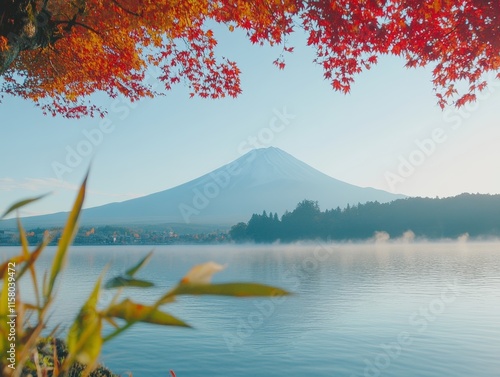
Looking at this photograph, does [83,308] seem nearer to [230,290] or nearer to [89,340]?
[89,340]

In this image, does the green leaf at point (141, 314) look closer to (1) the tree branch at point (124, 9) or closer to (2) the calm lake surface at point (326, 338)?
(2) the calm lake surface at point (326, 338)

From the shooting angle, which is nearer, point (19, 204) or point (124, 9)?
point (19, 204)

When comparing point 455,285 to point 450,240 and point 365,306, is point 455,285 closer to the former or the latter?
point 365,306

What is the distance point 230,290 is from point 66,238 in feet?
1.32

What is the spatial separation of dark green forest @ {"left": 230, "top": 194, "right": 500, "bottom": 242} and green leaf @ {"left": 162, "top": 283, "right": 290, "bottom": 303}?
327 ft

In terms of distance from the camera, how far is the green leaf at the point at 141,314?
0.91m

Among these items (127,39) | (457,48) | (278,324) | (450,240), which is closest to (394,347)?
(278,324)

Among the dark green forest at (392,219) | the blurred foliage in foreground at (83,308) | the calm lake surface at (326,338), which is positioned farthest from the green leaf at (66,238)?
the dark green forest at (392,219)

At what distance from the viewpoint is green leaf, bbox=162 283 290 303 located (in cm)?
82

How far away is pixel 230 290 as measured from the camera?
0.81 metres

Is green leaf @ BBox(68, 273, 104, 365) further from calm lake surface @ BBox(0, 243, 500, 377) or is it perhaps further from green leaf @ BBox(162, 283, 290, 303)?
calm lake surface @ BBox(0, 243, 500, 377)

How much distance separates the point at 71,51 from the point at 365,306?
1672 centimetres

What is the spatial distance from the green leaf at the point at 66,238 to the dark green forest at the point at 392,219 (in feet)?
327

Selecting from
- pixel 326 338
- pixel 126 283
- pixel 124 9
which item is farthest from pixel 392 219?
pixel 126 283
